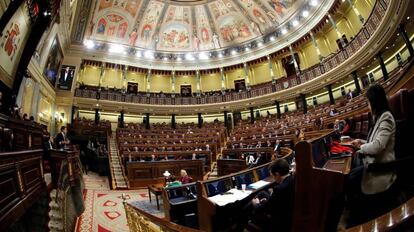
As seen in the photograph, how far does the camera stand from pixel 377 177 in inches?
60.1

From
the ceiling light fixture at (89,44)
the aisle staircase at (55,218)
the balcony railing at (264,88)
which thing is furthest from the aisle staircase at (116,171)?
the ceiling light fixture at (89,44)

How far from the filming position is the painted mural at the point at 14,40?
6.93 meters

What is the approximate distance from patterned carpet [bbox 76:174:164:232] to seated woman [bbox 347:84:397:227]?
4.22m

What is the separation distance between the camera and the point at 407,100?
1709 millimetres

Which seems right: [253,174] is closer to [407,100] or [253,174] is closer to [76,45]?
[407,100]

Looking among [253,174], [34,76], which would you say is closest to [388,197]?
[253,174]

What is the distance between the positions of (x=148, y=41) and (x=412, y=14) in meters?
19.1

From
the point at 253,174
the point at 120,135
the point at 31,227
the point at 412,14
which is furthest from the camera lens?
the point at 120,135

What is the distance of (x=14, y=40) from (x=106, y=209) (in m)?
6.97

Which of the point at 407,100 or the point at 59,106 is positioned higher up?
the point at 59,106

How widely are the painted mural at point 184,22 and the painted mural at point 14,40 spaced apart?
9849mm

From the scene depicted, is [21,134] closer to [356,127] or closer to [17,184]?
[17,184]

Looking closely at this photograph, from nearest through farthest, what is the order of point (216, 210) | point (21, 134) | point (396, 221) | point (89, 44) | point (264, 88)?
point (396, 221), point (216, 210), point (21, 134), point (89, 44), point (264, 88)

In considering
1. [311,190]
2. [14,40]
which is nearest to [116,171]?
[14,40]
